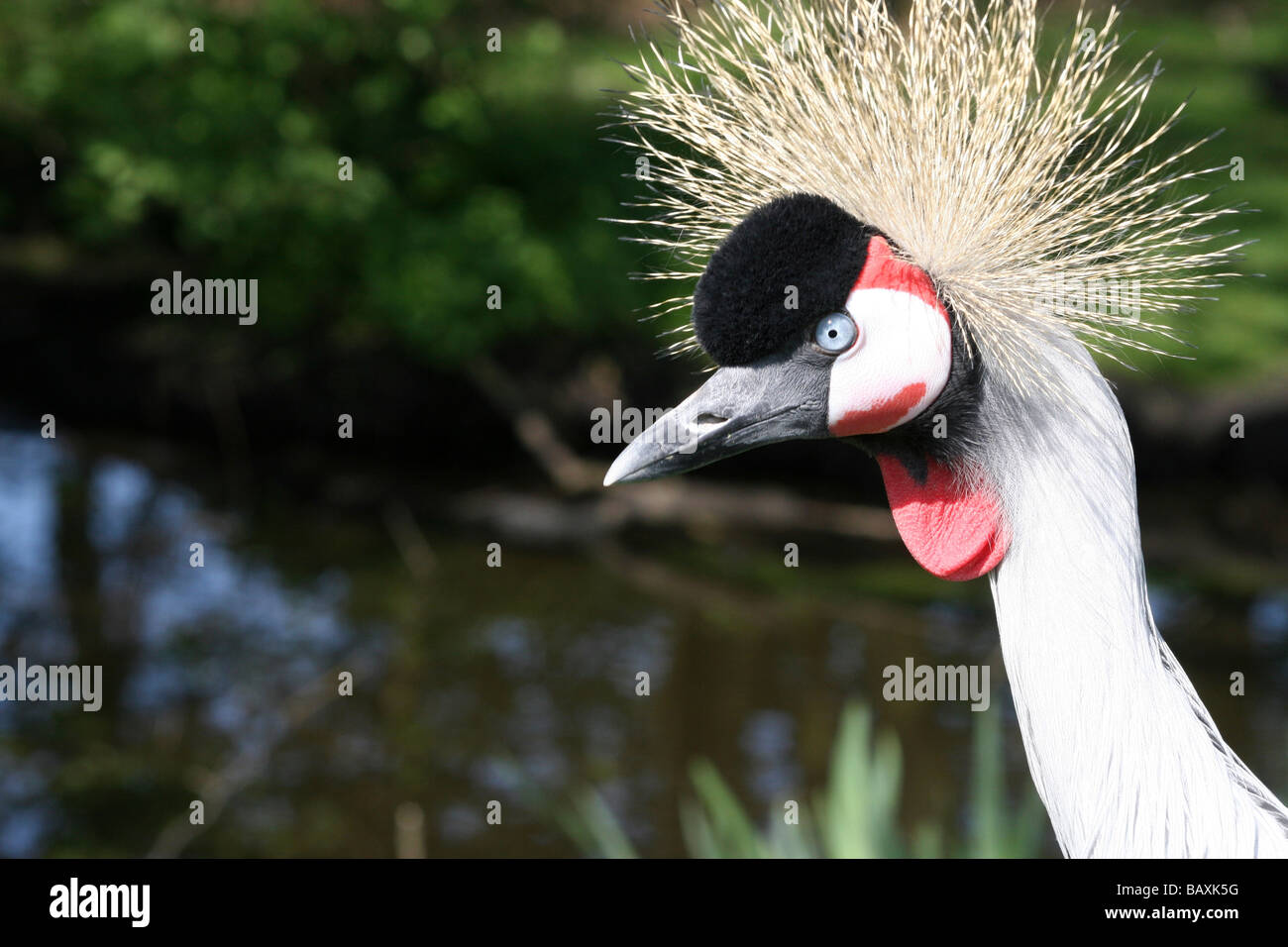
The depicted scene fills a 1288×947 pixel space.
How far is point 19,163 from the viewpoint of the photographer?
22.7 feet

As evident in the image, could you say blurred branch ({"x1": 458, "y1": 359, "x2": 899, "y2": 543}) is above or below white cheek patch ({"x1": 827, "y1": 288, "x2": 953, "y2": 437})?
above

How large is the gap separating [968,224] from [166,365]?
258 inches

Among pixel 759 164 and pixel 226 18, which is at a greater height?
pixel 226 18

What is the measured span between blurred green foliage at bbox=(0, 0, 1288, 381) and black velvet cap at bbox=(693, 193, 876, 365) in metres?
2.60

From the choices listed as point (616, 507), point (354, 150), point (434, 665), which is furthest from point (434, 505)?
point (354, 150)

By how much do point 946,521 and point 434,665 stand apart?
442cm

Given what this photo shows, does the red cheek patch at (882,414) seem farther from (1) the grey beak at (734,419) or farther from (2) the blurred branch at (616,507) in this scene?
(2) the blurred branch at (616,507)

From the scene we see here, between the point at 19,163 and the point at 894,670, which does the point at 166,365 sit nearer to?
the point at 19,163

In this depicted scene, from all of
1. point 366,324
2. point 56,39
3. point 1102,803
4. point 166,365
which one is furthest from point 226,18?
point 1102,803

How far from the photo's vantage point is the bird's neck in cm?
121

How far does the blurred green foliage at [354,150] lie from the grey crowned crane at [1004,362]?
2.53m

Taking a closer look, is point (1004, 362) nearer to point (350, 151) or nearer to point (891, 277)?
point (891, 277)

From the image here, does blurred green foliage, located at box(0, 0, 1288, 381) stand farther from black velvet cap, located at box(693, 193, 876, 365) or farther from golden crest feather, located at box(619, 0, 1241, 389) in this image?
black velvet cap, located at box(693, 193, 876, 365)

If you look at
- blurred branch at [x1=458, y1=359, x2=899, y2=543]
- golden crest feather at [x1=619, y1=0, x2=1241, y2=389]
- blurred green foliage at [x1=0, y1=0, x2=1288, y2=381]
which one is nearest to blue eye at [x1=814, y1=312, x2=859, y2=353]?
golden crest feather at [x1=619, y1=0, x2=1241, y2=389]
